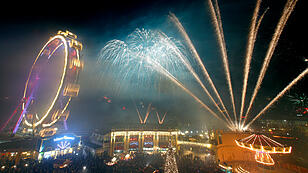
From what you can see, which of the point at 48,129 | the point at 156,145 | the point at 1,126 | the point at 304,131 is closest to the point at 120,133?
the point at 156,145

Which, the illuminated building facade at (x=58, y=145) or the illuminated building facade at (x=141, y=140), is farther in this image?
the illuminated building facade at (x=141, y=140)

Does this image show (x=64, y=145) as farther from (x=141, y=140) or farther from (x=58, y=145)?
(x=141, y=140)

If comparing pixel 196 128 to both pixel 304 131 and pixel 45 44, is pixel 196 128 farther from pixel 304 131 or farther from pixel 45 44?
pixel 45 44

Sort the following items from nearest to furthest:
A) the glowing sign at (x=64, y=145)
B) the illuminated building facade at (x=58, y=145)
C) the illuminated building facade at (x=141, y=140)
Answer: the illuminated building facade at (x=58, y=145) < the glowing sign at (x=64, y=145) < the illuminated building facade at (x=141, y=140)

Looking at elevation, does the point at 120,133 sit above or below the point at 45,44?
below

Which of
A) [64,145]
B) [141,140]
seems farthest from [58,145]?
[141,140]

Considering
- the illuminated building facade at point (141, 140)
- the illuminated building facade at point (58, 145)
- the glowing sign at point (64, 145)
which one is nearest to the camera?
the illuminated building facade at point (58, 145)

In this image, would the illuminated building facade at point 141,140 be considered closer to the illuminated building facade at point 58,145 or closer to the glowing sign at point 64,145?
the illuminated building facade at point 58,145

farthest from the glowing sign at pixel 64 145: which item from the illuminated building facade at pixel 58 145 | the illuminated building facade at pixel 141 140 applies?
the illuminated building facade at pixel 141 140

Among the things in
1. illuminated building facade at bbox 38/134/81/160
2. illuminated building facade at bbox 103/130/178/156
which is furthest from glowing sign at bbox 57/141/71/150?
illuminated building facade at bbox 103/130/178/156
